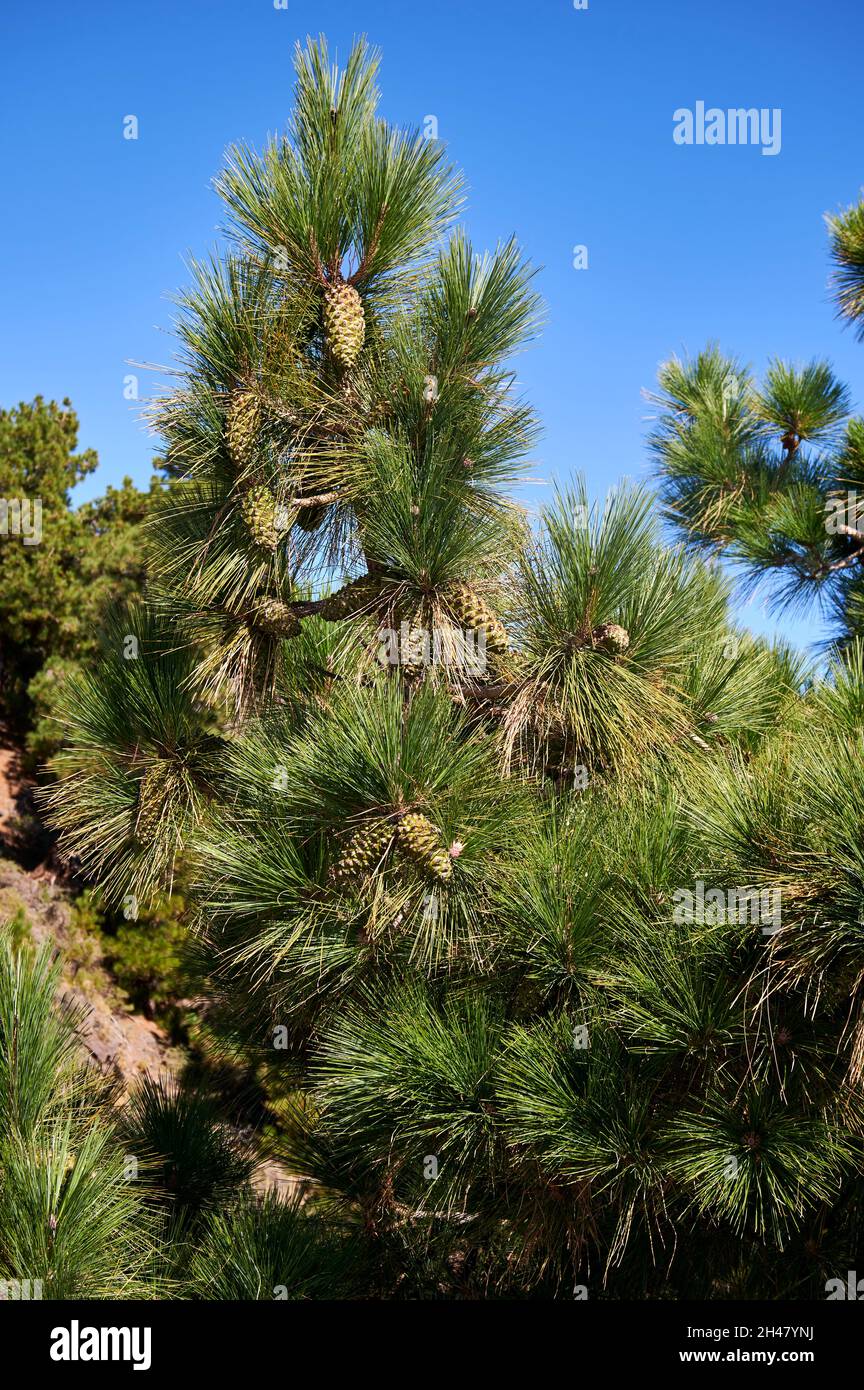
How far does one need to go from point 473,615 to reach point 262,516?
23.6 inches

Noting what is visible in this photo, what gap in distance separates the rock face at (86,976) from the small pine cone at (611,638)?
611 cm

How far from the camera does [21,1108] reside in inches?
81.8

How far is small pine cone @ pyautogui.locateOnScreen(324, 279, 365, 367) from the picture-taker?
285 cm

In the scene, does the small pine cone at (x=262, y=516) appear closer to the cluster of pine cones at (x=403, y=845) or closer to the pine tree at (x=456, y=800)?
the pine tree at (x=456, y=800)

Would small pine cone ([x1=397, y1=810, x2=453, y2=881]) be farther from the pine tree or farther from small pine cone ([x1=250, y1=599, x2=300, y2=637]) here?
small pine cone ([x1=250, y1=599, x2=300, y2=637])

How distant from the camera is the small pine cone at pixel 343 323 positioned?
2854 mm

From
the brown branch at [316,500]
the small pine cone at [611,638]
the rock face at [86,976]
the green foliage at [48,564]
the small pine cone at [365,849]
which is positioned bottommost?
the rock face at [86,976]

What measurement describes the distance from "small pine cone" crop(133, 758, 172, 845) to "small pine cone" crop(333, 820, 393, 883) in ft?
2.83

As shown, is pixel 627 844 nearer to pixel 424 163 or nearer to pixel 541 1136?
pixel 541 1136

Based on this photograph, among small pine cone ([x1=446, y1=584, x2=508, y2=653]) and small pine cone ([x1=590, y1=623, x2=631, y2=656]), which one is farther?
small pine cone ([x1=446, y1=584, x2=508, y2=653])
